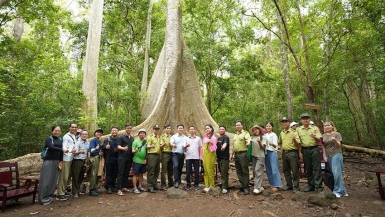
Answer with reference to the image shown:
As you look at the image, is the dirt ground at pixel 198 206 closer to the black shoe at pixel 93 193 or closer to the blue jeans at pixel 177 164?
the black shoe at pixel 93 193

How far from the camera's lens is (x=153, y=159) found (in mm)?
5879

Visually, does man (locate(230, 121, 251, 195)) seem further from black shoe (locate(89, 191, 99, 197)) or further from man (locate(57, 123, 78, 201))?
man (locate(57, 123, 78, 201))

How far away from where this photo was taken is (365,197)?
17.0 ft

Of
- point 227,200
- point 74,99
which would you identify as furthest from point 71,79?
point 227,200

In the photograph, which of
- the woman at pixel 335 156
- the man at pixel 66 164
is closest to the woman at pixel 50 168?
the man at pixel 66 164

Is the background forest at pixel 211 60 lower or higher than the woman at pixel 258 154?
higher

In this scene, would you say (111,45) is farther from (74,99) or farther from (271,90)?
(271,90)

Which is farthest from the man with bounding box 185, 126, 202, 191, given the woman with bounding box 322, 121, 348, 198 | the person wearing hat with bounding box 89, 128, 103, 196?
the woman with bounding box 322, 121, 348, 198

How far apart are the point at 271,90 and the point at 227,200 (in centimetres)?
1249

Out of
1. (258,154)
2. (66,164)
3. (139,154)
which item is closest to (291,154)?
(258,154)

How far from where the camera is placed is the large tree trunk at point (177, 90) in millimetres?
8750

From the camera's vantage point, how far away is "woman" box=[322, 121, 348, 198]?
5.05 m

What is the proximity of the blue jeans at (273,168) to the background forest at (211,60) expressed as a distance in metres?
2.72

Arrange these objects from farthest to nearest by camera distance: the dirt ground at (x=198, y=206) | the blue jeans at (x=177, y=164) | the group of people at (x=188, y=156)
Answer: the blue jeans at (x=177, y=164) < the group of people at (x=188, y=156) < the dirt ground at (x=198, y=206)
